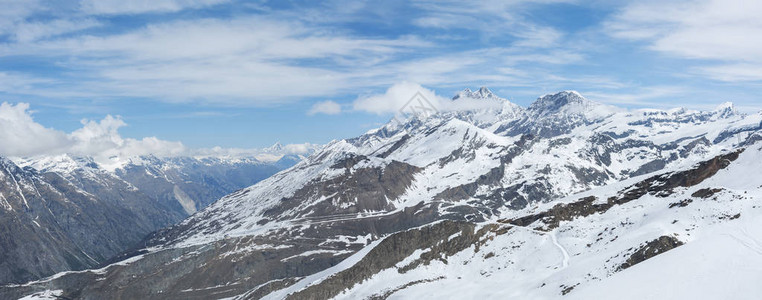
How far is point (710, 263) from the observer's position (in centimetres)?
7431

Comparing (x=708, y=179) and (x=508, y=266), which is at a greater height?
(x=708, y=179)

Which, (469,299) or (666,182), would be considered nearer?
(469,299)

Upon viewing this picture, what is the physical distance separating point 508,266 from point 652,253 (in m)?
35.2

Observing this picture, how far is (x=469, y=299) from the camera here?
103750mm

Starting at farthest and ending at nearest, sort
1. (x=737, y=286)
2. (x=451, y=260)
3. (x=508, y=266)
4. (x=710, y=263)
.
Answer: (x=451, y=260)
(x=508, y=266)
(x=710, y=263)
(x=737, y=286)

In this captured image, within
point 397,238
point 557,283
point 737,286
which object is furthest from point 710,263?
point 397,238

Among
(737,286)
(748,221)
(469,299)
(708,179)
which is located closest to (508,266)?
(469,299)

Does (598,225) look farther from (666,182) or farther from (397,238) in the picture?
(397,238)

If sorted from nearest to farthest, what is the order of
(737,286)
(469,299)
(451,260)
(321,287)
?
(737,286) < (469,299) < (451,260) < (321,287)

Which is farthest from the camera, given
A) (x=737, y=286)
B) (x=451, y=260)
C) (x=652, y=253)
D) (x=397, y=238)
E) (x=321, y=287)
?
(x=397, y=238)

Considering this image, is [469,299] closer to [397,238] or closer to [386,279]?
[386,279]

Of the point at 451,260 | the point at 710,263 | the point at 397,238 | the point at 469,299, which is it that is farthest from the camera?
the point at 397,238

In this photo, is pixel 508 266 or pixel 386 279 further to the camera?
pixel 386 279

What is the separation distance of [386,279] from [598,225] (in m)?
56.3
